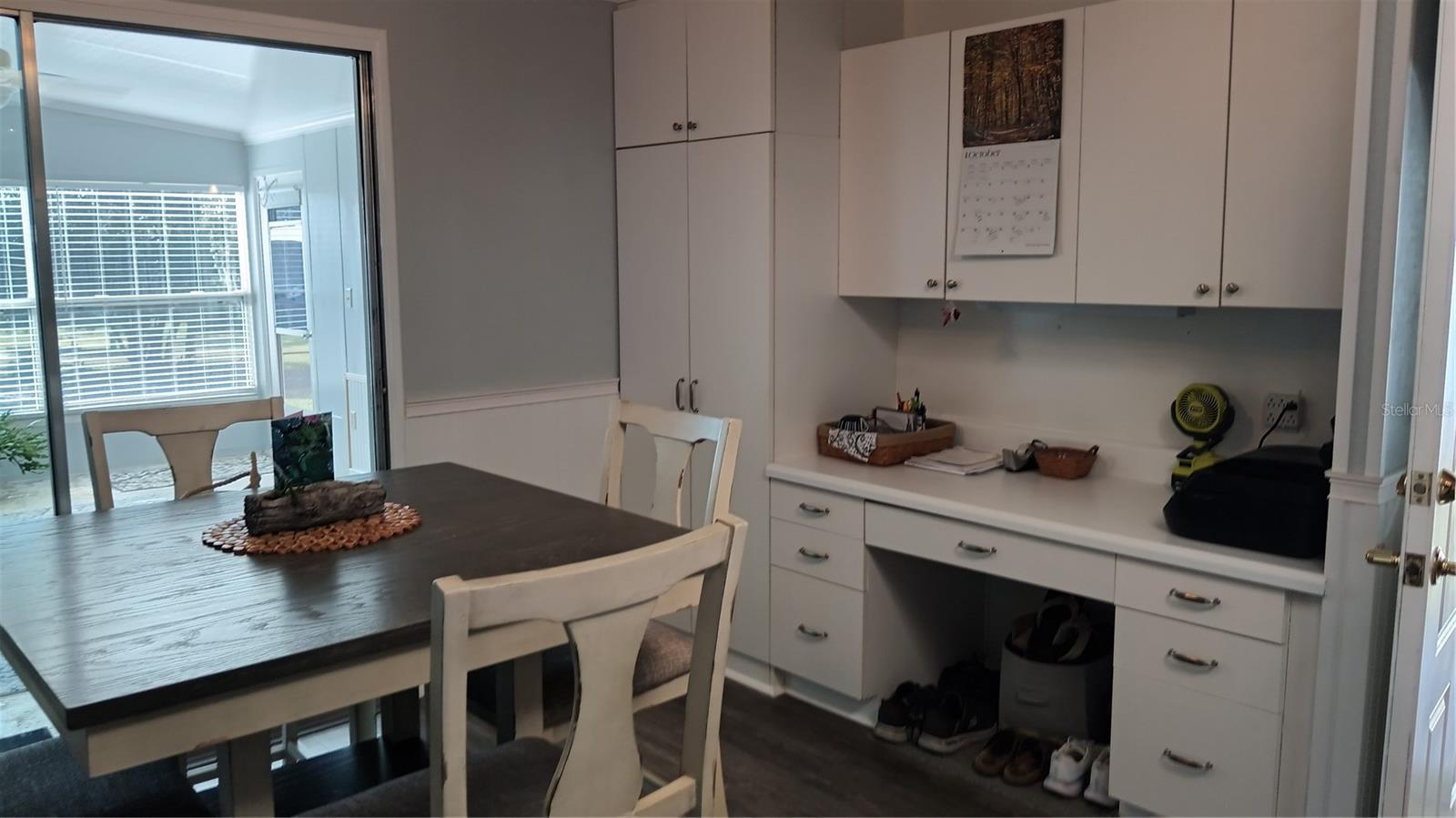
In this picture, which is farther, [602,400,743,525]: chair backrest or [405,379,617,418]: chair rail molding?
[405,379,617,418]: chair rail molding

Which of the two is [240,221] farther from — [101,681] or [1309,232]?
[1309,232]

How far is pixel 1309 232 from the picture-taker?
2.40 meters

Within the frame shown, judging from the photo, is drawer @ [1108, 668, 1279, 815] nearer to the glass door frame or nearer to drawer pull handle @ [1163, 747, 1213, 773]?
drawer pull handle @ [1163, 747, 1213, 773]

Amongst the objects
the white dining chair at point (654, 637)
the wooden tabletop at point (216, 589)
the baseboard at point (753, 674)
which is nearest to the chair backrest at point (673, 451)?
the white dining chair at point (654, 637)

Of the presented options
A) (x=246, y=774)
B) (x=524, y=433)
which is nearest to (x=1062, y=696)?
(x=524, y=433)

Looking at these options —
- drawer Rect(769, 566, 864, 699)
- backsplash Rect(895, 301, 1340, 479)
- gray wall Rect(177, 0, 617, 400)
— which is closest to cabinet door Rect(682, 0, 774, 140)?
gray wall Rect(177, 0, 617, 400)

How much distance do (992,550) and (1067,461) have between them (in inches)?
19.3

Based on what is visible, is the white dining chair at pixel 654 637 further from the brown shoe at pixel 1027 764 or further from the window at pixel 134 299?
the window at pixel 134 299

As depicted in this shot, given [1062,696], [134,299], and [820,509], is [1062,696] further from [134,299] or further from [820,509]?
[134,299]

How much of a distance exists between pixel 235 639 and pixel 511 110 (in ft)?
7.68

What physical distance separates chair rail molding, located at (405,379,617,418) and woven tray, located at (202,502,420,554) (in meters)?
1.16

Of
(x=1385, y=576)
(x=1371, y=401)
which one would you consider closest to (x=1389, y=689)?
(x=1385, y=576)

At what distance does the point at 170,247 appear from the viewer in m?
3.32

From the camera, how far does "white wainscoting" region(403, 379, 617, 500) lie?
11.0 feet
